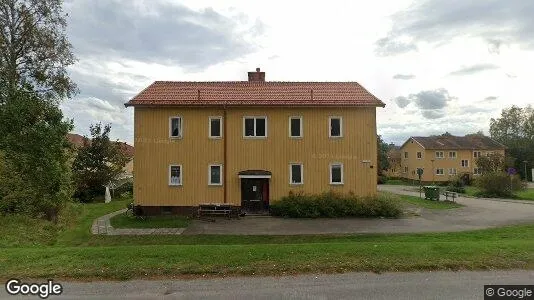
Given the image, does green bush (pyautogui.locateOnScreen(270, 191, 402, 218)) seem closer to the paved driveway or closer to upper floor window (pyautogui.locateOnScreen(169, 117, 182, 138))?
the paved driveway

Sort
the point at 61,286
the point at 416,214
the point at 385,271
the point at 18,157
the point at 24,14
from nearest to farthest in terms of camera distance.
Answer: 1. the point at 61,286
2. the point at 385,271
3. the point at 18,157
4. the point at 416,214
5. the point at 24,14

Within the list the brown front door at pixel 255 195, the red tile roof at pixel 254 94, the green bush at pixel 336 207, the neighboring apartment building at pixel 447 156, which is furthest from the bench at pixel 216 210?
the neighboring apartment building at pixel 447 156

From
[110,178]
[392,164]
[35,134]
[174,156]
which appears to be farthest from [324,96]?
[392,164]

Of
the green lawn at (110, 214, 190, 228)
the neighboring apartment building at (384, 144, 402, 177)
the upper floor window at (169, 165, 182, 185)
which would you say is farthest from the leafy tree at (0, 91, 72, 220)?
the neighboring apartment building at (384, 144, 402, 177)

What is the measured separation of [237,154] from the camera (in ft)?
72.5

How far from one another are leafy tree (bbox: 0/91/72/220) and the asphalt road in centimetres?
1205

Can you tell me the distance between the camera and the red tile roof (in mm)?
22078

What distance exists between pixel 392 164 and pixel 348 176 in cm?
5117

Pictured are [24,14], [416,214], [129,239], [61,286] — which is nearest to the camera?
[61,286]

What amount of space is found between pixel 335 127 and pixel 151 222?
35.7ft

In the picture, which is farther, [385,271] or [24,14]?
[24,14]

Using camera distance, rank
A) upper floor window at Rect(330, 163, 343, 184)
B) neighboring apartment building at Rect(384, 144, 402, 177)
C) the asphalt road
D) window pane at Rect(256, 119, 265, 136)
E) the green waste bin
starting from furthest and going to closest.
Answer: neighboring apartment building at Rect(384, 144, 402, 177), the green waste bin, window pane at Rect(256, 119, 265, 136), upper floor window at Rect(330, 163, 343, 184), the asphalt road

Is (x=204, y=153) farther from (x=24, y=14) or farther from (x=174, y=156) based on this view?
(x=24, y=14)

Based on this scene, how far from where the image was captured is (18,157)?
18125mm
